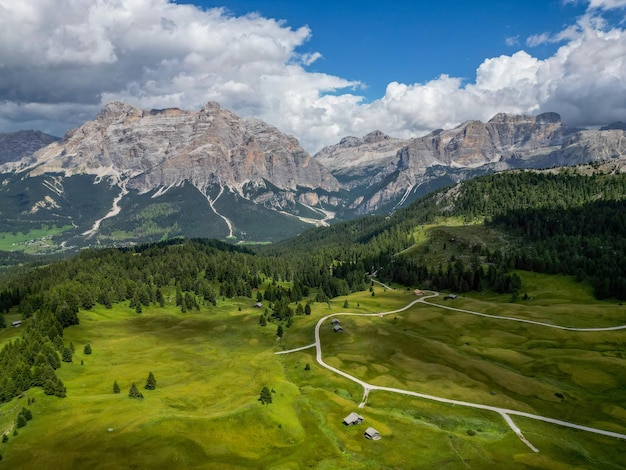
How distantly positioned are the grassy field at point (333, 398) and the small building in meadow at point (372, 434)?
5.81 ft

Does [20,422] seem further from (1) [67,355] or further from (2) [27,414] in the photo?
(1) [67,355]

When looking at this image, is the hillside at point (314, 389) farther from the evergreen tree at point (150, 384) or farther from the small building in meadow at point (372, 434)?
the small building in meadow at point (372, 434)

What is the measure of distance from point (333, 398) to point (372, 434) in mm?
21883

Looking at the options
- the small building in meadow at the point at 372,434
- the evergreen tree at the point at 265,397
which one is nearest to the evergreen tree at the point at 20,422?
the evergreen tree at the point at 265,397

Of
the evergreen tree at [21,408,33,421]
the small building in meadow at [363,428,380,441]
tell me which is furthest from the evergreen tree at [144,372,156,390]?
the small building in meadow at [363,428,380,441]

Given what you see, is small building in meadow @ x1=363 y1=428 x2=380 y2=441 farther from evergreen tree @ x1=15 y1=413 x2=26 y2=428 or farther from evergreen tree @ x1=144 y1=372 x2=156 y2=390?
evergreen tree @ x1=15 y1=413 x2=26 y2=428

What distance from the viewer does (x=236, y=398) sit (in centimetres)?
10656

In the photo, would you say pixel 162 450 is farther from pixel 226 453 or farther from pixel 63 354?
pixel 63 354

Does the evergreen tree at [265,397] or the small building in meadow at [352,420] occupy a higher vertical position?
the evergreen tree at [265,397]

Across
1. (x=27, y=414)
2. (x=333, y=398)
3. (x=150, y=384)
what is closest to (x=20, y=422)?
(x=27, y=414)

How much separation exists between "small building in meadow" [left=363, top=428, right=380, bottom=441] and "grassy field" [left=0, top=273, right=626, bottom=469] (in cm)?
177

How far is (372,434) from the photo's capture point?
86.3 metres

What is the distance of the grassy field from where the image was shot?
7825cm

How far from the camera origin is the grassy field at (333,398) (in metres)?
78.2
